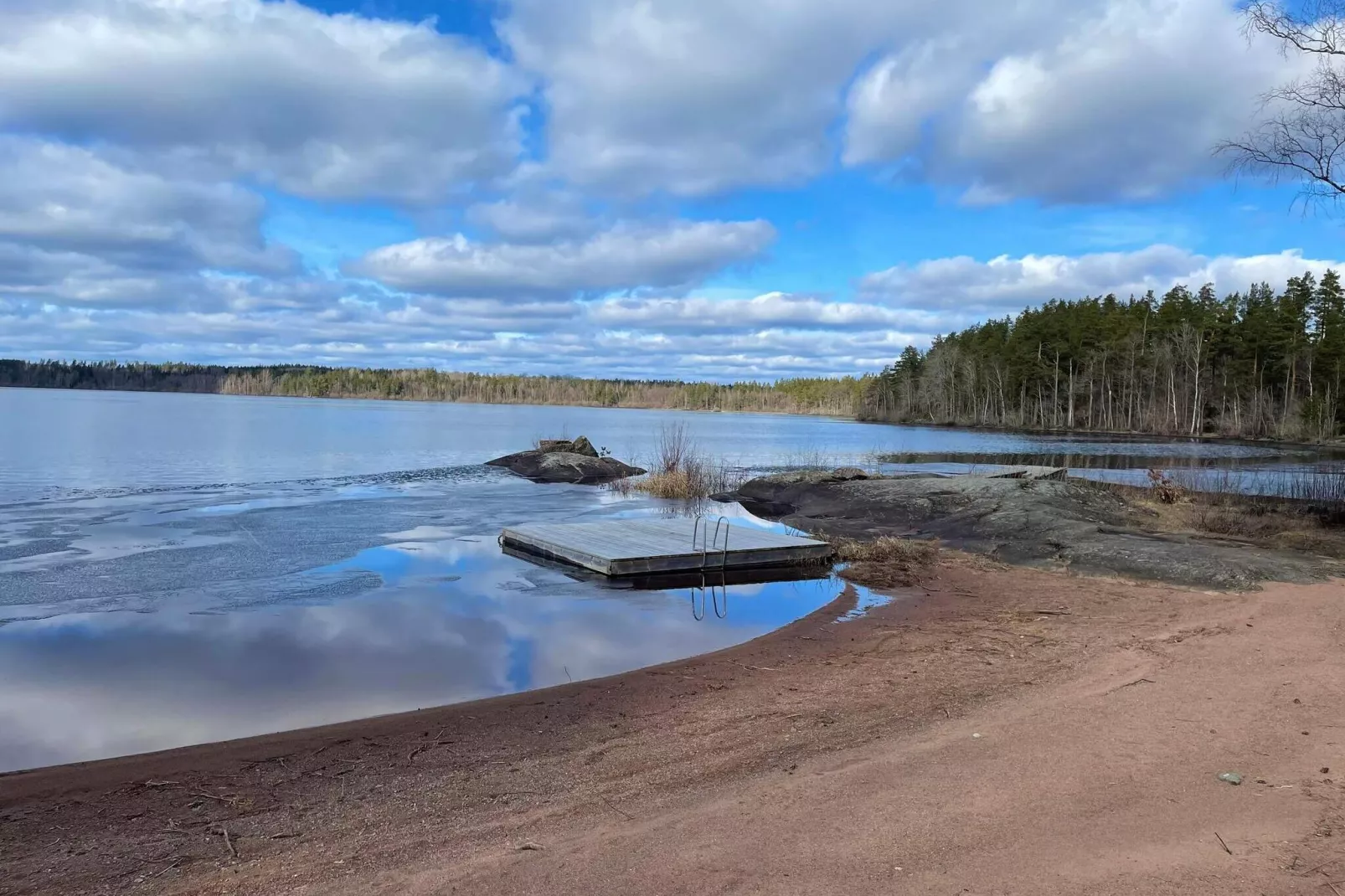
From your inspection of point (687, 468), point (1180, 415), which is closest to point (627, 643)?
point (687, 468)

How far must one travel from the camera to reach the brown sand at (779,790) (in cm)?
417

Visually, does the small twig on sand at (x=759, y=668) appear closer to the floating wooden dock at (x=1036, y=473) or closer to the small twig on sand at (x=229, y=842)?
the small twig on sand at (x=229, y=842)

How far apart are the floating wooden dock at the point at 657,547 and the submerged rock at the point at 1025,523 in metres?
3.44

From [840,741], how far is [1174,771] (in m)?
2.08

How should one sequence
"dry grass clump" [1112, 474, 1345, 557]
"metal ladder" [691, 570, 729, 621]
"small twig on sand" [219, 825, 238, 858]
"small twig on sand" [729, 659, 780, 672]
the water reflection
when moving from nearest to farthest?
1. "small twig on sand" [219, 825, 238, 858]
2. the water reflection
3. "small twig on sand" [729, 659, 780, 672]
4. "metal ladder" [691, 570, 729, 621]
5. "dry grass clump" [1112, 474, 1345, 557]

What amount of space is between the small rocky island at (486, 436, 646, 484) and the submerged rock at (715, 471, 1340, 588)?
6557mm

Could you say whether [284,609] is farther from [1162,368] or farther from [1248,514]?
[1162,368]

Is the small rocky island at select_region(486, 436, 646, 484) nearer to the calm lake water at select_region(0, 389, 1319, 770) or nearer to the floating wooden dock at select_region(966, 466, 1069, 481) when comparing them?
the calm lake water at select_region(0, 389, 1319, 770)

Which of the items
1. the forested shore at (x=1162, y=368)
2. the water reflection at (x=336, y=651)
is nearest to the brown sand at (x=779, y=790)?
the water reflection at (x=336, y=651)

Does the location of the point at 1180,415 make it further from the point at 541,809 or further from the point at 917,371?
the point at 541,809

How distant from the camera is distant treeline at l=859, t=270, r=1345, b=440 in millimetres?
70000

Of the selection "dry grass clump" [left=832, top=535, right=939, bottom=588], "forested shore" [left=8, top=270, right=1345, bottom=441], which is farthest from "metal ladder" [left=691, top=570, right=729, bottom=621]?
"forested shore" [left=8, top=270, right=1345, bottom=441]

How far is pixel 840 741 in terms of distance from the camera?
245 inches

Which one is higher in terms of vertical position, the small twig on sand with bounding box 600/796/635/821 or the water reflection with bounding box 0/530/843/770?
the small twig on sand with bounding box 600/796/635/821
